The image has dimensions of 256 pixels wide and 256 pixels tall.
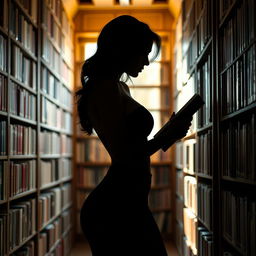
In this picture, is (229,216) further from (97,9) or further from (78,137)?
(97,9)

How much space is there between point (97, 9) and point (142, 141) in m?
4.23

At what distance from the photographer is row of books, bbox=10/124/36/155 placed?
2.82 meters

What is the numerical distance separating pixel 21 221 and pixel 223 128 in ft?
4.83

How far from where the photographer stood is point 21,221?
2.96m

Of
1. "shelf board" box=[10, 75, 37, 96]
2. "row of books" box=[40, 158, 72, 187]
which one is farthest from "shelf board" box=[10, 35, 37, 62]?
"row of books" box=[40, 158, 72, 187]

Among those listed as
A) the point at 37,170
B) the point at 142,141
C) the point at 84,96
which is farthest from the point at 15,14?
the point at 142,141

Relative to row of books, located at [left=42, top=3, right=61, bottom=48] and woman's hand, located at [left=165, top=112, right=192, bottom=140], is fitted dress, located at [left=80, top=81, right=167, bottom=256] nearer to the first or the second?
woman's hand, located at [left=165, top=112, right=192, bottom=140]

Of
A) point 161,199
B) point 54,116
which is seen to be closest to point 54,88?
point 54,116

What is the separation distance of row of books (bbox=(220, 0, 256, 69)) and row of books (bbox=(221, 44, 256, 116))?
0.17 feet

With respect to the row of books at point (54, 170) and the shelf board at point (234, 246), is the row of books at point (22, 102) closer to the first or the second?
the row of books at point (54, 170)

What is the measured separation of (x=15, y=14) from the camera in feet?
9.38

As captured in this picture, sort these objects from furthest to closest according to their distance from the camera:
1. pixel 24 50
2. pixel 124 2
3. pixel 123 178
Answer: pixel 124 2 < pixel 24 50 < pixel 123 178

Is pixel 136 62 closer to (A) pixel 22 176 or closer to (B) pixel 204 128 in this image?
(B) pixel 204 128

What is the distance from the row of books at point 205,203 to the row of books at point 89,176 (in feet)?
7.88
